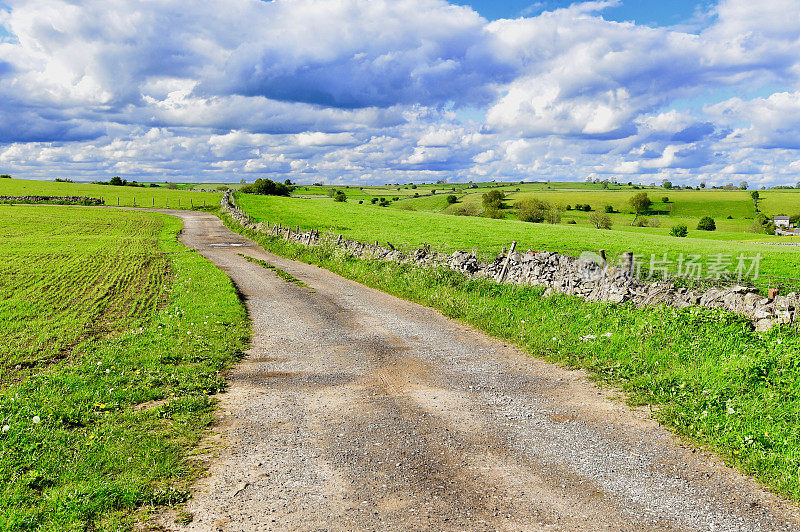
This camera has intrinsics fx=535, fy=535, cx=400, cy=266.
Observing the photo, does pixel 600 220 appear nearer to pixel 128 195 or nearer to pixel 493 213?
pixel 493 213

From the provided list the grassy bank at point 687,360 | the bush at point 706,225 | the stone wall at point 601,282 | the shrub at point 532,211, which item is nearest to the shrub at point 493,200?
the shrub at point 532,211

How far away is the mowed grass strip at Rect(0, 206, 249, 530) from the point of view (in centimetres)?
630

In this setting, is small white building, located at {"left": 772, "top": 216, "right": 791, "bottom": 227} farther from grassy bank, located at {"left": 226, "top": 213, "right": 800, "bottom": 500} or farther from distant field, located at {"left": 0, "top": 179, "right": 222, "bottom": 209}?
grassy bank, located at {"left": 226, "top": 213, "right": 800, "bottom": 500}

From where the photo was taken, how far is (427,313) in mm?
17703

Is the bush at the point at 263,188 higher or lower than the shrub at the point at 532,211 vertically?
higher

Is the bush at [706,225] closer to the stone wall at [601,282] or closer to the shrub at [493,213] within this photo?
the shrub at [493,213]

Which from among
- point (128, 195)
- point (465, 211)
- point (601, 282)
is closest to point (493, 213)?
point (465, 211)

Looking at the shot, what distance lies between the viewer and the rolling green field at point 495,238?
3728cm

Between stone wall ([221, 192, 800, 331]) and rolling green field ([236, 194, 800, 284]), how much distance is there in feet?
20.3

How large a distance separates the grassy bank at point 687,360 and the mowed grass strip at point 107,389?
7.30 m

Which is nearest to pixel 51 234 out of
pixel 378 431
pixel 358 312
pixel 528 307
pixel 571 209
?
pixel 358 312

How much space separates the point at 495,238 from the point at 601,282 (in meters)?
30.1

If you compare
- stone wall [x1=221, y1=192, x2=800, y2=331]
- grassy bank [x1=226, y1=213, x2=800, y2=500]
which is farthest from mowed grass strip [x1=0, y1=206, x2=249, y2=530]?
stone wall [x1=221, y1=192, x2=800, y2=331]

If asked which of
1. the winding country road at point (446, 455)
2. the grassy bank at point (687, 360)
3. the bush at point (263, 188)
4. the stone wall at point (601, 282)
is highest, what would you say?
the bush at point (263, 188)
